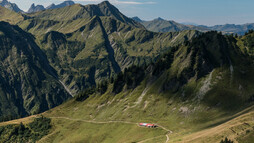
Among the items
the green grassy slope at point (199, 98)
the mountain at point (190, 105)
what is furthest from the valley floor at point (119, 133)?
the green grassy slope at point (199, 98)

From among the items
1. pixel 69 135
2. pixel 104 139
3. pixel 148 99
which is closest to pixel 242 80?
pixel 148 99

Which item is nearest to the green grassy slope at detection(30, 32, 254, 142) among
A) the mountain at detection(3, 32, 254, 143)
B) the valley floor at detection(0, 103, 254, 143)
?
the mountain at detection(3, 32, 254, 143)

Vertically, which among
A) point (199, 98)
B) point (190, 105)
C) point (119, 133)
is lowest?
point (119, 133)

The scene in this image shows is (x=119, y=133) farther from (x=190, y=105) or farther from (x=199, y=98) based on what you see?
(x=199, y=98)

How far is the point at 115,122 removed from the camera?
605 ft

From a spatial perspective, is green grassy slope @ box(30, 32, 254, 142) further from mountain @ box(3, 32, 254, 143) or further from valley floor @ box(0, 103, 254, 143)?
valley floor @ box(0, 103, 254, 143)

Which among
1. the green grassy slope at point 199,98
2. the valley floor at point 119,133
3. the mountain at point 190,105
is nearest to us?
the valley floor at point 119,133

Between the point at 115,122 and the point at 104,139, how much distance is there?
2221 centimetres

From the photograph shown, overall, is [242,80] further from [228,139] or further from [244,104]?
[228,139]

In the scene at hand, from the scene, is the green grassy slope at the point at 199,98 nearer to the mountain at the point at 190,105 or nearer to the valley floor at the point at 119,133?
the mountain at the point at 190,105

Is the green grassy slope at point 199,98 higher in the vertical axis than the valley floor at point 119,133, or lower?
higher

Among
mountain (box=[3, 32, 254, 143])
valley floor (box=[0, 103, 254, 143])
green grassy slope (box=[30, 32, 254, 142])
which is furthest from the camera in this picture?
green grassy slope (box=[30, 32, 254, 142])

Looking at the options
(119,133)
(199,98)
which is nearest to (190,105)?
(199,98)

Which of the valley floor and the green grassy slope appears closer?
the valley floor
